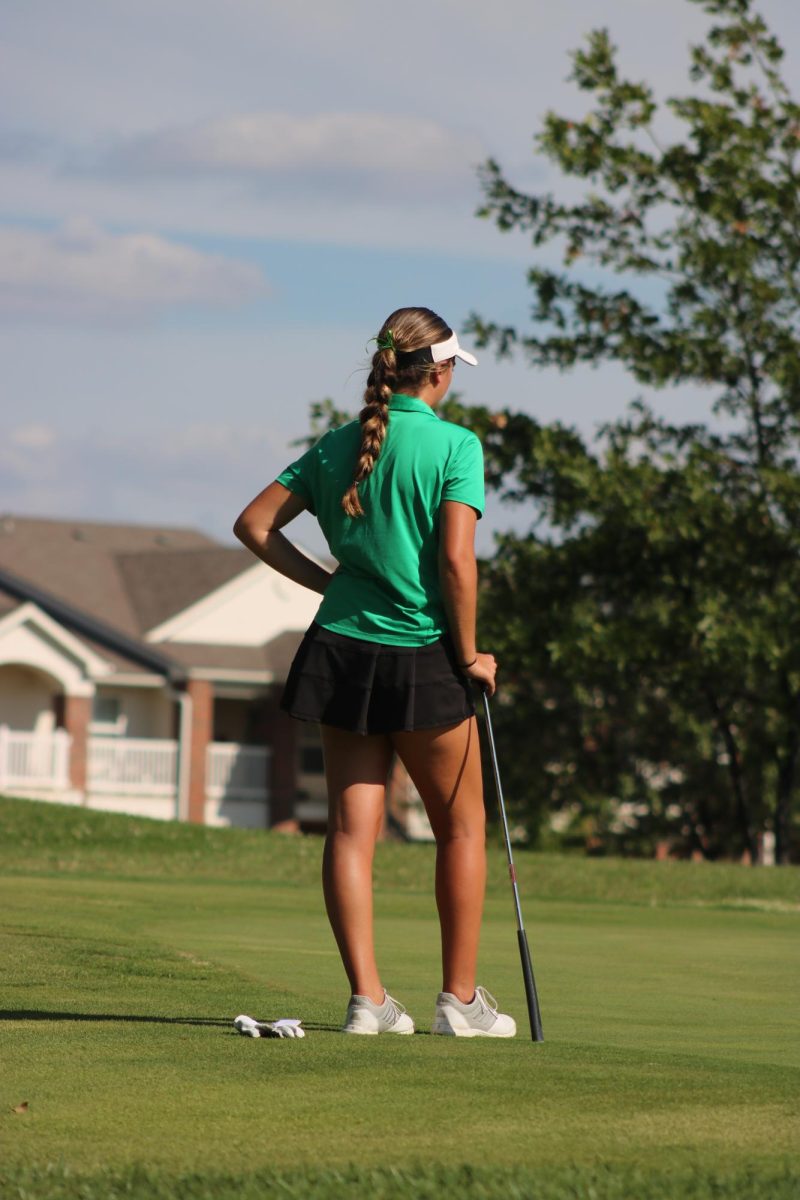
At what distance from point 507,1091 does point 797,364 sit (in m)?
20.3

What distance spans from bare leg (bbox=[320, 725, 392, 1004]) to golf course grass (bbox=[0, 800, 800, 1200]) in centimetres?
27

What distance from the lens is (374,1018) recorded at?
5238mm

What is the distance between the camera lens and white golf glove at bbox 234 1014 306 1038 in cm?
497

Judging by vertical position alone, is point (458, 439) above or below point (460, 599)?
above

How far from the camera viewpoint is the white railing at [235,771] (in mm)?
42875

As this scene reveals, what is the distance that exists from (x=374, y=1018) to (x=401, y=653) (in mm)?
1009

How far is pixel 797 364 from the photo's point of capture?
23.5 m

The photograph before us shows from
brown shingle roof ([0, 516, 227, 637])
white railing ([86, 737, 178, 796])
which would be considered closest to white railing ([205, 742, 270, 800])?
white railing ([86, 737, 178, 796])

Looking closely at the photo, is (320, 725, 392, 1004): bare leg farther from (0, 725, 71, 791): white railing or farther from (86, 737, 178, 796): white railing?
(86, 737, 178, 796): white railing

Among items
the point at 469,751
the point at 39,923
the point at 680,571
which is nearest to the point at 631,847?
the point at 680,571

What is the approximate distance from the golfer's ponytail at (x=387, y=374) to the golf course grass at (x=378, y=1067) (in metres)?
1.56

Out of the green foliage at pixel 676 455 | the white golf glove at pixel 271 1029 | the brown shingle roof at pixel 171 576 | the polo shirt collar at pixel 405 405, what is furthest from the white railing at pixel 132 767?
the white golf glove at pixel 271 1029

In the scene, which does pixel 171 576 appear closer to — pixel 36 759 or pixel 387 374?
pixel 36 759

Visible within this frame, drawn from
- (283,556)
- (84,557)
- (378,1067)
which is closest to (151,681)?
(84,557)
